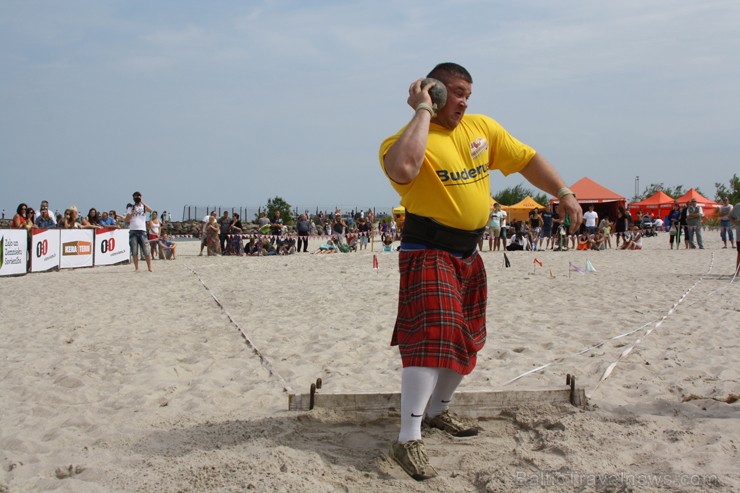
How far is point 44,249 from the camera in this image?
623 inches

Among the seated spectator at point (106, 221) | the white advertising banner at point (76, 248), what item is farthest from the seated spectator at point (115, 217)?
the white advertising banner at point (76, 248)

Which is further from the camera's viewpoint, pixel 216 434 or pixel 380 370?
pixel 380 370

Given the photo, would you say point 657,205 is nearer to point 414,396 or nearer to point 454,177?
point 454,177

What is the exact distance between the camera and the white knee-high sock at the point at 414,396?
10.5 feet

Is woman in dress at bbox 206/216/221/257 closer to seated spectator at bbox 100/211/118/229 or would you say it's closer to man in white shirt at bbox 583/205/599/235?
seated spectator at bbox 100/211/118/229

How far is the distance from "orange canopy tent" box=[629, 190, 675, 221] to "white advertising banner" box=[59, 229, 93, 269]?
31.2 m

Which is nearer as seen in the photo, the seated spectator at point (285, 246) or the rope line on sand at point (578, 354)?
the rope line on sand at point (578, 354)

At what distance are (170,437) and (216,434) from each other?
0.24 m

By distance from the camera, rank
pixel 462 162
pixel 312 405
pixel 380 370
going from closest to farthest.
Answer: pixel 462 162
pixel 312 405
pixel 380 370

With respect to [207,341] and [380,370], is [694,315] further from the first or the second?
[207,341]

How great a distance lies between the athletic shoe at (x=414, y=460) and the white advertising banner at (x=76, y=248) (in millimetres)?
15239

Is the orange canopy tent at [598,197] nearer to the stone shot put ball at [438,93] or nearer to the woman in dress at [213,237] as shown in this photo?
the woman in dress at [213,237]

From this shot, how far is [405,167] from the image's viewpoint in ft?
9.86

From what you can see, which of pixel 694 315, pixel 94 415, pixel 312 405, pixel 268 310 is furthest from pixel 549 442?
pixel 268 310
